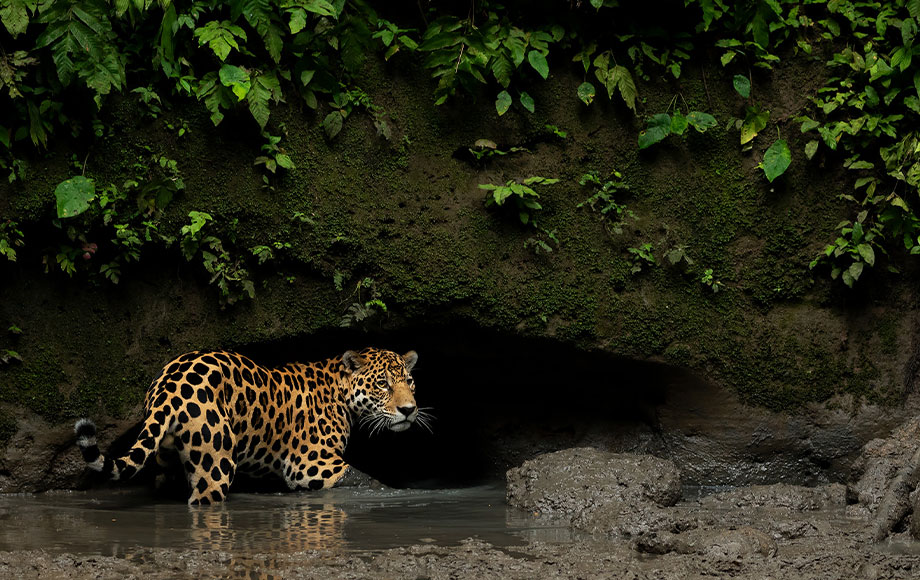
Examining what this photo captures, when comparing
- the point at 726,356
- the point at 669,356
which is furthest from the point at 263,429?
the point at 726,356

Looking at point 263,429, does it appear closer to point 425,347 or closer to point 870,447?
point 425,347

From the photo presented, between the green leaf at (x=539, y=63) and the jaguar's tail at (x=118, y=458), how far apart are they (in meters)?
4.35

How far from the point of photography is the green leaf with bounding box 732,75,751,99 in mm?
8578

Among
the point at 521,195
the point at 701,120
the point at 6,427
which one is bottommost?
the point at 6,427

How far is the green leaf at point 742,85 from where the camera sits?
8.58m

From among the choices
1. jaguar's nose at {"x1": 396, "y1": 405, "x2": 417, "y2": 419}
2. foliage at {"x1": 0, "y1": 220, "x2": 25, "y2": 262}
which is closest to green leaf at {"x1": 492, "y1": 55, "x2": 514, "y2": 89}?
jaguar's nose at {"x1": 396, "y1": 405, "x2": 417, "y2": 419}

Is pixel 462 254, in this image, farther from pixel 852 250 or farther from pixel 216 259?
pixel 852 250

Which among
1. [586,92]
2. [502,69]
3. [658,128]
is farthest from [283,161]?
[658,128]

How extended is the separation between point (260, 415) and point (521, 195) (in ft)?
9.83

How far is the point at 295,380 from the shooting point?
893cm

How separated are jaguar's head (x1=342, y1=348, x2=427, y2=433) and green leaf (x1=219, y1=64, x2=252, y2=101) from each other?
8.88 feet

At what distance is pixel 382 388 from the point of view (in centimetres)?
897

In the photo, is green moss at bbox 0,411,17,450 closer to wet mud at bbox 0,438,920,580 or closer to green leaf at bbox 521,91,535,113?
wet mud at bbox 0,438,920,580

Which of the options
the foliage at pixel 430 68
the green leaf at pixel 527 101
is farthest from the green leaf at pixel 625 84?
the green leaf at pixel 527 101
